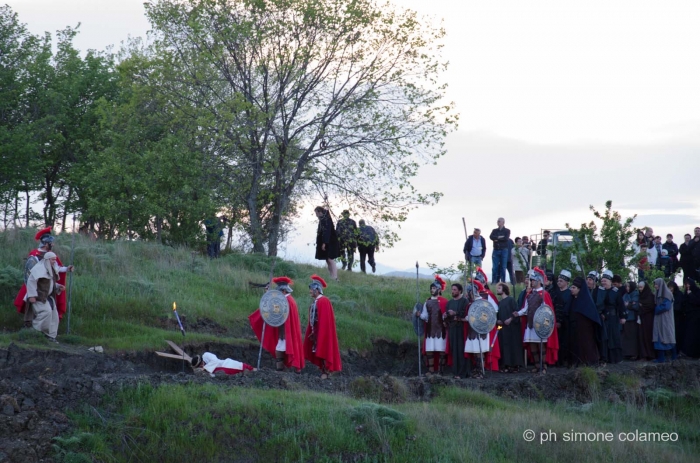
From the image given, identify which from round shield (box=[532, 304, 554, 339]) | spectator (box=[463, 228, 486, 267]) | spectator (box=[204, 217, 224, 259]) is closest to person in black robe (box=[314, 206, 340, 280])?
spectator (box=[204, 217, 224, 259])

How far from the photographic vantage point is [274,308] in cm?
1667

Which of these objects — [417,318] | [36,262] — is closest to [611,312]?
[417,318]

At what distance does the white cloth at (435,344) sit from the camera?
18.8m

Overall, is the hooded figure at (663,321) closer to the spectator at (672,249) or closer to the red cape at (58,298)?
the spectator at (672,249)

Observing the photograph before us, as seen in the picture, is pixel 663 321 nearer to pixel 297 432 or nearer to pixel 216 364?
pixel 216 364

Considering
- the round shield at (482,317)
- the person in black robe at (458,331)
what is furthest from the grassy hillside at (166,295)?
the round shield at (482,317)

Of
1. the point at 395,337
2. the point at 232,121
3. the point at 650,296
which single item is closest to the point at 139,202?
the point at 232,121

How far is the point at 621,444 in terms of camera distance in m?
14.4

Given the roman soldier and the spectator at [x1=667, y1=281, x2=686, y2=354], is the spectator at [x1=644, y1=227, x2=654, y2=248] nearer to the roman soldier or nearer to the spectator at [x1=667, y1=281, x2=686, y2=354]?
the spectator at [x1=667, y1=281, x2=686, y2=354]

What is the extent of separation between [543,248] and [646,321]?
15.5ft

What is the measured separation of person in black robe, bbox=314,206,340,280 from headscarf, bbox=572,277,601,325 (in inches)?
295

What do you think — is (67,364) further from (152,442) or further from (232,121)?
(232,121)

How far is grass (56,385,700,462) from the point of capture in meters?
12.8

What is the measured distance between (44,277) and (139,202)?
9.79 m
